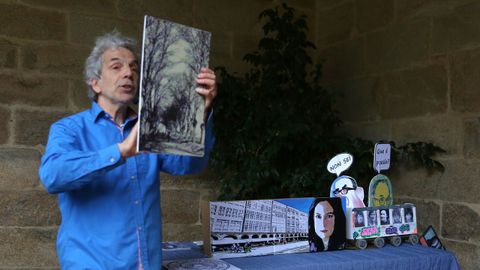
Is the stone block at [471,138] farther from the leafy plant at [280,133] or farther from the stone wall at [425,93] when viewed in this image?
the leafy plant at [280,133]

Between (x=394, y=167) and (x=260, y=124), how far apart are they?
2.83ft

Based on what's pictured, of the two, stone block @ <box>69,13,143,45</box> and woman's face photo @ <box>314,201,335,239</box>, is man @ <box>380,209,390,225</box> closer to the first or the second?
woman's face photo @ <box>314,201,335,239</box>

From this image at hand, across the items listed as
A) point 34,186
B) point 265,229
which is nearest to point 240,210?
point 265,229

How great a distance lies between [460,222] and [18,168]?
253cm

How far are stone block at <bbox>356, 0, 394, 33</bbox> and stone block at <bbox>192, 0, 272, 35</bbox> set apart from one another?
0.68 metres

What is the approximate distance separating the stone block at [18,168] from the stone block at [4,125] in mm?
65

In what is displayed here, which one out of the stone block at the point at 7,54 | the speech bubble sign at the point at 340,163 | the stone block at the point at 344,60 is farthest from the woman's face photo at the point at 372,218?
the stone block at the point at 7,54

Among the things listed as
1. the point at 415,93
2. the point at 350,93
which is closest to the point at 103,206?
the point at 415,93

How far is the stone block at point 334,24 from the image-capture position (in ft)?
11.0

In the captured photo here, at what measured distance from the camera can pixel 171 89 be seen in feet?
4.13

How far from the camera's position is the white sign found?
215cm

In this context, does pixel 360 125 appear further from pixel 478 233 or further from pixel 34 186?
pixel 34 186

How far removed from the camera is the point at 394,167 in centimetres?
287

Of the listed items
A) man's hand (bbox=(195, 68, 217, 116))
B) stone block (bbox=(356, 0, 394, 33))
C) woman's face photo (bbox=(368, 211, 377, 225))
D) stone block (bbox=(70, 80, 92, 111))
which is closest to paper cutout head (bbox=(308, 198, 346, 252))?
woman's face photo (bbox=(368, 211, 377, 225))
